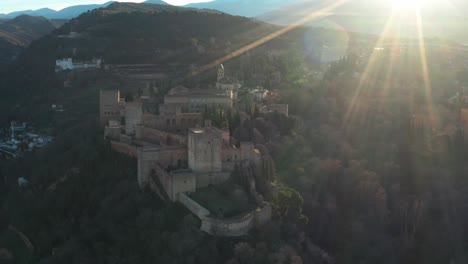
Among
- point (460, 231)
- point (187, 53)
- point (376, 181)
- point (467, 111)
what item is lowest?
point (460, 231)

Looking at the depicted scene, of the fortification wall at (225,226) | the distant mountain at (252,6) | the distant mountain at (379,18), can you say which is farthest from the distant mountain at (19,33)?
the fortification wall at (225,226)

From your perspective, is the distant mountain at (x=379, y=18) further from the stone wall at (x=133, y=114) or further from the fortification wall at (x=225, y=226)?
the fortification wall at (x=225, y=226)

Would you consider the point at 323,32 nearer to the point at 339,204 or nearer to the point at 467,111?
the point at 467,111

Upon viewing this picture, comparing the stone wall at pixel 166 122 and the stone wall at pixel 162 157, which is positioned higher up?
the stone wall at pixel 166 122

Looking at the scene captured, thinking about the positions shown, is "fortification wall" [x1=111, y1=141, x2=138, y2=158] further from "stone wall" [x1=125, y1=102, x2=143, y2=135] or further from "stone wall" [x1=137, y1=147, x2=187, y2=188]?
"stone wall" [x1=137, y1=147, x2=187, y2=188]

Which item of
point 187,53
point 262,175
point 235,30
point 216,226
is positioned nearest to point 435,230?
point 262,175

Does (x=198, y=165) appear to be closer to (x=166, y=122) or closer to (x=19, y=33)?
(x=166, y=122)

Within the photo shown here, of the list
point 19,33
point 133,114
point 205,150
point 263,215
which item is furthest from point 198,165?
point 19,33
